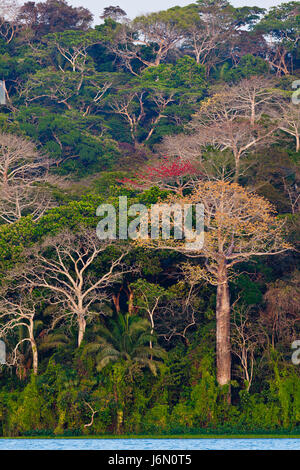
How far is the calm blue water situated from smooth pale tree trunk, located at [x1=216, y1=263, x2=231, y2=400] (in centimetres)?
278

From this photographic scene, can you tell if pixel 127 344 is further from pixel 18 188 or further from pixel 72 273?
pixel 18 188

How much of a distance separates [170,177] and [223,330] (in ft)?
28.2

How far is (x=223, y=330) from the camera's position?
26.2m

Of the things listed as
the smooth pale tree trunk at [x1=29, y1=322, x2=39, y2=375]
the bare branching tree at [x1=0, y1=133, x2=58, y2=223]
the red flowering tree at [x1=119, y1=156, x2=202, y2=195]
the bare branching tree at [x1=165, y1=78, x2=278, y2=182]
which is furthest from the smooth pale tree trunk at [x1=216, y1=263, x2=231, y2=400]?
the bare branching tree at [x1=0, y1=133, x2=58, y2=223]

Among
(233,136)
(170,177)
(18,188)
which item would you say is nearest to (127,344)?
(170,177)

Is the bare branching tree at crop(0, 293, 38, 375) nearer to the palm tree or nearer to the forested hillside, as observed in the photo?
the forested hillside

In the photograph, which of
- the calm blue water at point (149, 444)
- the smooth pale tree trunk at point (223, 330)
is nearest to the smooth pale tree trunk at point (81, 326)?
the calm blue water at point (149, 444)

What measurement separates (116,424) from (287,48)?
126 feet

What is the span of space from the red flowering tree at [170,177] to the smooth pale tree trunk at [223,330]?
565 centimetres

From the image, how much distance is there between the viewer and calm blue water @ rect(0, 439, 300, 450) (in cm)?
2245

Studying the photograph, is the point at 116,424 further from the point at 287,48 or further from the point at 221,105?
the point at 287,48

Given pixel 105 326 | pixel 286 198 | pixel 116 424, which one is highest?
pixel 286 198

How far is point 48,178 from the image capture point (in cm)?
3559

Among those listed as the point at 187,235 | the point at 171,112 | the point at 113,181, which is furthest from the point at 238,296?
the point at 171,112
